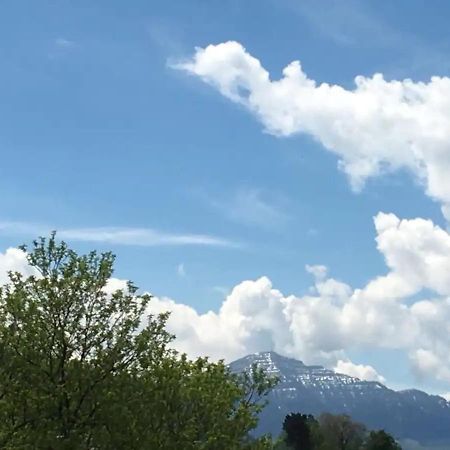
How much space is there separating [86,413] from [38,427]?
102 inches

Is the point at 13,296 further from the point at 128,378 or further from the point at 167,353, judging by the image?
the point at 167,353

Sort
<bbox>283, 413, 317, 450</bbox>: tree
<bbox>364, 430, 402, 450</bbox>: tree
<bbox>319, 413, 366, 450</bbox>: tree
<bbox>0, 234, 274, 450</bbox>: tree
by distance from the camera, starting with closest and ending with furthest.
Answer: <bbox>0, 234, 274, 450</bbox>: tree → <bbox>364, 430, 402, 450</bbox>: tree → <bbox>283, 413, 317, 450</bbox>: tree → <bbox>319, 413, 366, 450</bbox>: tree

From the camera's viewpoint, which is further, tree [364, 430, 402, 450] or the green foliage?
A: the green foliage

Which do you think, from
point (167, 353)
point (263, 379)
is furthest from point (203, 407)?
point (263, 379)

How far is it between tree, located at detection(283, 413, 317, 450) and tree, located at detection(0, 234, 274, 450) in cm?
11457

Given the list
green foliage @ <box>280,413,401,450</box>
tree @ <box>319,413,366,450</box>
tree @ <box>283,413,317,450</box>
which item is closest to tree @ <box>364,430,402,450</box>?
green foliage @ <box>280,413,401,450</box>

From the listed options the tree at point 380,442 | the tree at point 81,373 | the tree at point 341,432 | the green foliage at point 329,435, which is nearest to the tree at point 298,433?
the green foliage at point 329,435

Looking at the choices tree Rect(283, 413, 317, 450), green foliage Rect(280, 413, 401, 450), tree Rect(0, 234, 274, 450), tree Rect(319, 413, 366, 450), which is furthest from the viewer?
tree Rect(319, 413, 366, 450)

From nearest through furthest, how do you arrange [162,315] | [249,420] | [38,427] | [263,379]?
Result: [38,427], [162,315], [249,420], [263,379]

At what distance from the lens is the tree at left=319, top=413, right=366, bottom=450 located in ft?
528

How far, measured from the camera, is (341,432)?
16275 cm

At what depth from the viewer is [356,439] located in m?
165

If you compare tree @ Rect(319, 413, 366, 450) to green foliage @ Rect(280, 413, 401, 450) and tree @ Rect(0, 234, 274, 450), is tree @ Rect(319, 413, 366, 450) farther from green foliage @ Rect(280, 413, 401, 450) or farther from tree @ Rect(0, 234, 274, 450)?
tree @ Rect(0, 234, 274, 450)

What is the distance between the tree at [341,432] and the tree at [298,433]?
18.0 feet
